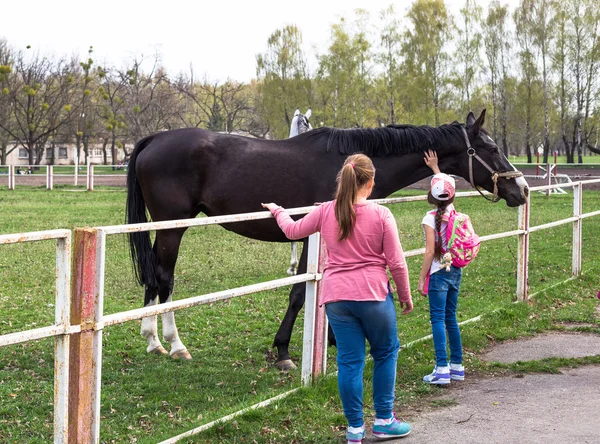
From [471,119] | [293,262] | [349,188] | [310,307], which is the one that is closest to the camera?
[349,188]

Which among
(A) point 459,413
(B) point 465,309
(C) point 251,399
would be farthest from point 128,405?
(B) point 465,309

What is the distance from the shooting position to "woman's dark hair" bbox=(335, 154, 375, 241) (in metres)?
3.79

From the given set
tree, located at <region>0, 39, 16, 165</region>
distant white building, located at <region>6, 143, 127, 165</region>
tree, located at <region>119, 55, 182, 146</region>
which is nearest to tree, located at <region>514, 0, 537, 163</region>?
tree, located at <region>119, 55, 182, 146</region>

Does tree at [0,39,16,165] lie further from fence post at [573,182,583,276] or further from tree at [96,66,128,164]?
fence post at [573,182,583,276]

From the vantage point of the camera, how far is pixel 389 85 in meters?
57.6

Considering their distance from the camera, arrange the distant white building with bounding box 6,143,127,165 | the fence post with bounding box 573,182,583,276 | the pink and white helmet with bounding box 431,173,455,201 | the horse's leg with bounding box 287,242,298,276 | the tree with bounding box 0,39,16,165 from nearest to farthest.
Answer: the pink and white helmet with bounding box 431,173,455,201 < the fence post with bounding box 573,182,583,276 < the horse's leg with bounding box 287,242,298,276 < the tree with bounding box 0,39,16,165 < the distant white building with bounding box 6,143,127,165

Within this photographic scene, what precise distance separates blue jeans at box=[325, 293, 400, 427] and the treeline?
50.6m

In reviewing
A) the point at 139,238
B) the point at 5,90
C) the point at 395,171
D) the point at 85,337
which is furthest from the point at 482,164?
the point at 5,90

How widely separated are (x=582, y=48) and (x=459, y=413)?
58.0m

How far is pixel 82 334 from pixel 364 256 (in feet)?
4.88

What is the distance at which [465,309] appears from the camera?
A: 27.0 ft

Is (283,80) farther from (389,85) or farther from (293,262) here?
(293,262)

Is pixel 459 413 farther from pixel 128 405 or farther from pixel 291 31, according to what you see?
pixel 291 31

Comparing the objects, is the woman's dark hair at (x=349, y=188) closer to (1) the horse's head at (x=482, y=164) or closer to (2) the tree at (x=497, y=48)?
(1) the horse's head at (x=482, y=164)
